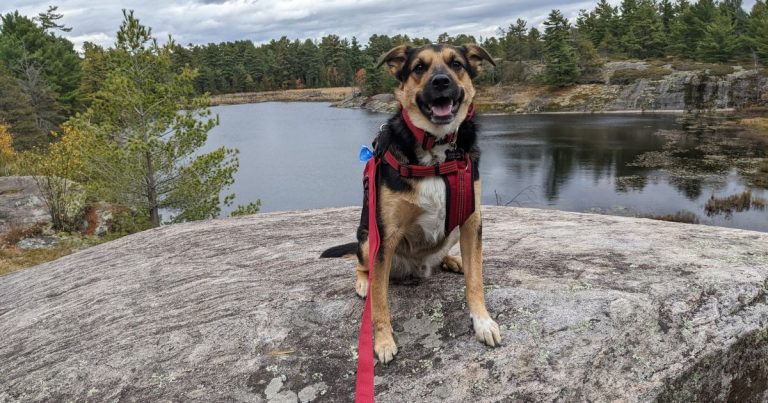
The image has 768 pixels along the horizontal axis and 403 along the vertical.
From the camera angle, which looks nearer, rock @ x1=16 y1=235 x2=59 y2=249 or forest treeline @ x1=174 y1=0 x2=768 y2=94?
rock @ x1=16 y1=235 x2=59 y2=249

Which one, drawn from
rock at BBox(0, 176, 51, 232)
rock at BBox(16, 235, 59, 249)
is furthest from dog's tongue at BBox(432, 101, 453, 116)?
rock at BBox(0, 176, 51, 232)

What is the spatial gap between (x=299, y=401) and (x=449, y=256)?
1.92 m

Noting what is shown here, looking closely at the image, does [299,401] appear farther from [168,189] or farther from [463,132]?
[168,189]

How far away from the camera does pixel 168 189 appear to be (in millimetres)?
19516

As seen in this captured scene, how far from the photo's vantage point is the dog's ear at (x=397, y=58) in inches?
153

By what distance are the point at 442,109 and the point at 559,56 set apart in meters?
85.3

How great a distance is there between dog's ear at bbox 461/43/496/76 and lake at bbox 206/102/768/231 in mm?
21288

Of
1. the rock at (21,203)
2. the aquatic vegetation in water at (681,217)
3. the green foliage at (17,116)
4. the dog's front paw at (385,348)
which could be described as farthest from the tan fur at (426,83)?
the green foliage at (17,116)

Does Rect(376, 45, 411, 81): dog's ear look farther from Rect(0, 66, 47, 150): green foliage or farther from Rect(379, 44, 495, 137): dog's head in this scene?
Rect(0, 66, 47, 150): green foliage

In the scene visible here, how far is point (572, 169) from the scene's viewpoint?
1474 inches

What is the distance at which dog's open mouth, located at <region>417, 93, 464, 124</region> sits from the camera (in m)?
3.46

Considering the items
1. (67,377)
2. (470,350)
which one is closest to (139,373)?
(67,377)

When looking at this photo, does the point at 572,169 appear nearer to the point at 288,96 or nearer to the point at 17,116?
the point at 17,116

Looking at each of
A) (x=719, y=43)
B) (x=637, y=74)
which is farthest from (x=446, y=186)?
(x=719, y=43)
